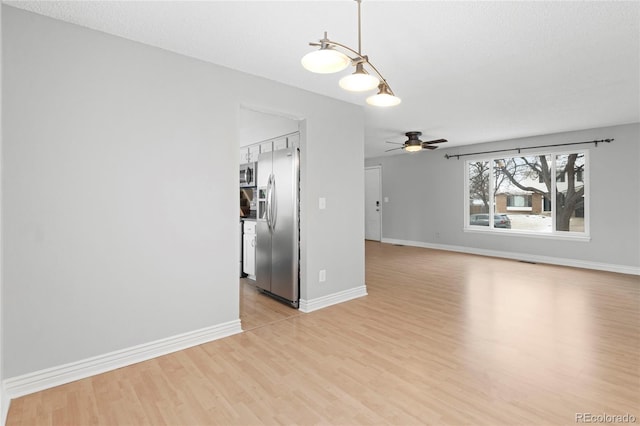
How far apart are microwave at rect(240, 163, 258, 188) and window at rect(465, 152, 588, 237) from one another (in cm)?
516

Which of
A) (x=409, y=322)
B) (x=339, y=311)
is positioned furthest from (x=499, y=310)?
(x=339, y=311)

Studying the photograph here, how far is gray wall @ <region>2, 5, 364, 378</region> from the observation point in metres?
2.15

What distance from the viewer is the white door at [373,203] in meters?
9.52

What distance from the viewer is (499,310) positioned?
3723 mm

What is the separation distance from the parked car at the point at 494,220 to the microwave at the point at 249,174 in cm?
527

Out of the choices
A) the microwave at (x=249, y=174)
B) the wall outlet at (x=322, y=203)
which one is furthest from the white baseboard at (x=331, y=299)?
the microwave at (x=249, y=174)

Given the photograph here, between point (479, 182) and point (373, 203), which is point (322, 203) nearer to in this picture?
point (479, 182)

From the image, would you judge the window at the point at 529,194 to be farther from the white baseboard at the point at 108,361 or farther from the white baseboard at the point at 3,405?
the white baseboard at the point at 3,405

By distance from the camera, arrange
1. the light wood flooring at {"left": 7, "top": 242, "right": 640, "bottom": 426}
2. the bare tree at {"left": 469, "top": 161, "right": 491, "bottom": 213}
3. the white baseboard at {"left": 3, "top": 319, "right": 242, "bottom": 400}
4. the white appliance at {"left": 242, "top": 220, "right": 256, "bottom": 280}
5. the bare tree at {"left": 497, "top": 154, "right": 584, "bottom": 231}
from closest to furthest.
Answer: the light wood flooring at {"left": 7, "top": 242, "right": 640, "bottom": 426}, the white baseboard at {"left": 3, "top": 319, "right": 242, "bottom": 400}, the white appliance at {"left": 242, "top": 220, "right": 256, "bottom": 280}, the bare tree at {"left": 497, "top": 154, "right": 584, "bottom": 231}, the bare tree at {"left": 469, "top": 161, "right": 491, "bottom": 213}

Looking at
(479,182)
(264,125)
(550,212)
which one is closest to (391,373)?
(264,125)

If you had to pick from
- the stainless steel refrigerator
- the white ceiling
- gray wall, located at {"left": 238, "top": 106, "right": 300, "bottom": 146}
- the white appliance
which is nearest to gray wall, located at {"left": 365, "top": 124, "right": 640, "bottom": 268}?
the white ceiling

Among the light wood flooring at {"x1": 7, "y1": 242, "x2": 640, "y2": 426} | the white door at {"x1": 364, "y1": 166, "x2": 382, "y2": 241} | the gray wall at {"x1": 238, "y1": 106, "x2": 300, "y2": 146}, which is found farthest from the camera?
the white door at {"x1": 364, "y1": 166, "x2": 382, "y2": 241}

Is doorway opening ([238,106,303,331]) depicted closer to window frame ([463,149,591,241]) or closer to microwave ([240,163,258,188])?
microwave ([240,163,258,188])

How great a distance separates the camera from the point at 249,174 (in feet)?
16.1
